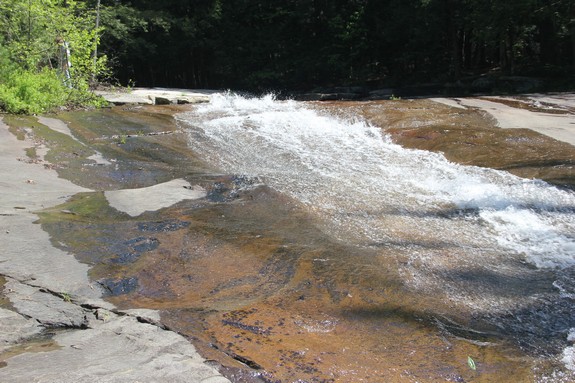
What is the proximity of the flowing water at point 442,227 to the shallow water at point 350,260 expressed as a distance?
21 millimetres

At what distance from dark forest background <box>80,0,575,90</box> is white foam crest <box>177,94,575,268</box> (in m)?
12.9

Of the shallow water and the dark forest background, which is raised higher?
the dark forest background

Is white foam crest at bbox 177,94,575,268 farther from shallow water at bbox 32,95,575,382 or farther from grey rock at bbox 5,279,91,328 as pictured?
grey rock at bbox 5,279,91,328

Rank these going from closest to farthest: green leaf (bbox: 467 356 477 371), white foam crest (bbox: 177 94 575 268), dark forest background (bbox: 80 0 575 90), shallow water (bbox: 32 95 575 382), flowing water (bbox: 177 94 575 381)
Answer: green leaf (bbox: 467 356 477 371)
shallow water (bbox: 32 95 575 382)
flowing water (bbox: 177 94 575 381)
white foam crest (bbox: 177 94 575 268)
dark forest background (bbox: 80 0 575 90)

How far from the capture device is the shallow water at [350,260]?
3.16 meters

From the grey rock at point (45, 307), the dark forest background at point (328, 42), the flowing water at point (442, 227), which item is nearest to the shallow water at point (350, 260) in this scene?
the flowing water at point (442, 227)

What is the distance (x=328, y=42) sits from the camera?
29.0 metres

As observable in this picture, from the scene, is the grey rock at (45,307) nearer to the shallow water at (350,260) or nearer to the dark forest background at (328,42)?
the shallow water at (350,260)

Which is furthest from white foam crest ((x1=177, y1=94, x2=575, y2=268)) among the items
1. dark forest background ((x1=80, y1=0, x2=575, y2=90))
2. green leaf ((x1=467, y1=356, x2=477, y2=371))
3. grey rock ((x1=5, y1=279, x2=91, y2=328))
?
dark forest background ((x1=80, y1=0, x2=575, y2=90))

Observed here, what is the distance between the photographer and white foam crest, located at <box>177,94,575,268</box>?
5289 millimetres

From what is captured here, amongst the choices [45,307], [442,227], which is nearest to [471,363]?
[442,227]

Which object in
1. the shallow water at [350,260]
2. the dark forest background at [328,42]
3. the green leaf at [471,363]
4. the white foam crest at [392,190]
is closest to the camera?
the green leaf at [471,363]

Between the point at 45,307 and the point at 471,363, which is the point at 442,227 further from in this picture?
the point at 45,307

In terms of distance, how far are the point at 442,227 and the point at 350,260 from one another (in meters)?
1.56
